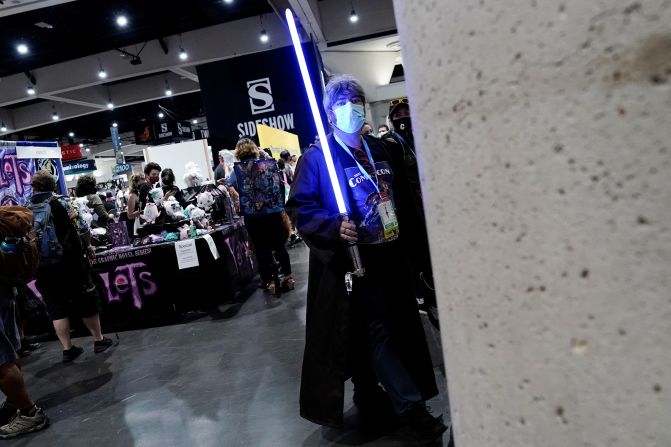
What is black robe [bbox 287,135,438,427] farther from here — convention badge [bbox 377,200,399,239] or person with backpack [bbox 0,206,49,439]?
person with backpack [bbox 0,206,49,439]

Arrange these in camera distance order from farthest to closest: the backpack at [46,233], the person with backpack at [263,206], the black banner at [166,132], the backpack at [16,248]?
the black banner at [166,132], the person with backpack at [263,206], the backpack at [46,233], the backpack at [16,248]

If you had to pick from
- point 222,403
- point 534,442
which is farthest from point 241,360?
point 534,442

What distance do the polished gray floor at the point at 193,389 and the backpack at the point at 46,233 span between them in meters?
1.00

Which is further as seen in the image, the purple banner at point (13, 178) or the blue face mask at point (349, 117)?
the purple banner at point (13, 178)

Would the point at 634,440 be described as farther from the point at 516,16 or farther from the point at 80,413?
the point at 80,413

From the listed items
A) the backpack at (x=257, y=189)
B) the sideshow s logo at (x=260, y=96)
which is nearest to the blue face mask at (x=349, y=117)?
the backpack at (x=257, y=189)

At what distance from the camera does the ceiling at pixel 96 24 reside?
31.2 ft

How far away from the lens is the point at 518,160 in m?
0.50

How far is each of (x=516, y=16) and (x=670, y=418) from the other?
0.43 metres

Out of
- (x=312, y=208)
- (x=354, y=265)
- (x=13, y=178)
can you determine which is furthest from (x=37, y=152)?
(x=354, y=265)

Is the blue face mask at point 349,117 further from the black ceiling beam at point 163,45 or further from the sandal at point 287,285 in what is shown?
the black ceiling beam at point 163,45

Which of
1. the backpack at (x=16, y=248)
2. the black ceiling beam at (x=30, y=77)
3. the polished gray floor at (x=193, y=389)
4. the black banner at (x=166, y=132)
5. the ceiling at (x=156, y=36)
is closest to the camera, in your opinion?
the polished gray floor at (x=193, y=389)

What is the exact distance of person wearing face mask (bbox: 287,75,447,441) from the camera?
6.70 feet

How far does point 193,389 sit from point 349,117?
218 centimetres
